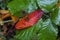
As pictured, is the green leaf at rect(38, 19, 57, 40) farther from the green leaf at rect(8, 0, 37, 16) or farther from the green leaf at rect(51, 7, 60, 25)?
the green leaf at rect(8, 0, 37, 16)

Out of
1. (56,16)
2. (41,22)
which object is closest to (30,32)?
(41,22)

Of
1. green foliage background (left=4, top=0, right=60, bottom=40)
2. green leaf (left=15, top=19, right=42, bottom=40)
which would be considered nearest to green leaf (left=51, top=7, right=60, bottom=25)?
green foliage background (left=4, top=0, right=60, bottom=40)

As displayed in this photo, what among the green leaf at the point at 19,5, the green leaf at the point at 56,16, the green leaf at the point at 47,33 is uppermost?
the green leaf at the point at 19,5

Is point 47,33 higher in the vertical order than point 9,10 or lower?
lower

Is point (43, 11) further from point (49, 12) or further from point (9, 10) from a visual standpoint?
point (9, 10)

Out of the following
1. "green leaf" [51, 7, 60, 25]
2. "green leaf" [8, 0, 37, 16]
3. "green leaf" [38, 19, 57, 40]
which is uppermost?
"green leaf" [8, 0, 37, 16]

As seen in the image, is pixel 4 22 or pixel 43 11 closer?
pixel 43 11

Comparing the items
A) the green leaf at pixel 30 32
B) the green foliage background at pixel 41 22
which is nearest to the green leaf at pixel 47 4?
the green foliage background at pixel 41 22

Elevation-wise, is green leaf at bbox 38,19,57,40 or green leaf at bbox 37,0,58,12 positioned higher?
green leaf at bbox 37,0,58,12

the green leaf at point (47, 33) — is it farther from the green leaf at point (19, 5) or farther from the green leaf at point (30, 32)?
the green leaf at point (19, 5)

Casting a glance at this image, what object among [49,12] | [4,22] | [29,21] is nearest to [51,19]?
[49,12]

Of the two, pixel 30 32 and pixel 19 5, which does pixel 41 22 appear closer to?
pixel 30 32
